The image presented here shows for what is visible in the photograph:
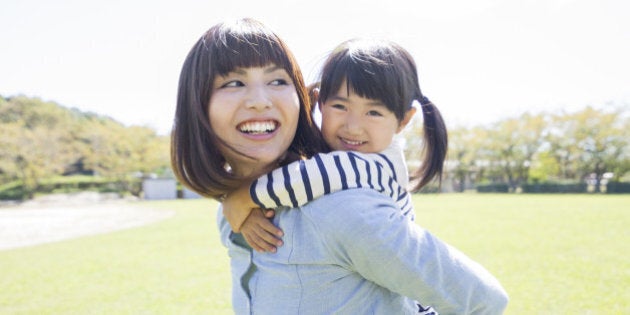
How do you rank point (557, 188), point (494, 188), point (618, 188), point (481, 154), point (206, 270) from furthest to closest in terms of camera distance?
point (481, 154)
point (494, 188)
point (557, 188)
point (618, 188)
point (206, 270)

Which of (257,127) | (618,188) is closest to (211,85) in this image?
(257,127)

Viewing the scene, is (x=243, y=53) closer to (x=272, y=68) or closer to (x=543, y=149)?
(x=272, y=68)

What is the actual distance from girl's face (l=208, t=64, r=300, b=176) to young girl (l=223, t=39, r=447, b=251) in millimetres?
125

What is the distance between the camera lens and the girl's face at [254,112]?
1.32 metres

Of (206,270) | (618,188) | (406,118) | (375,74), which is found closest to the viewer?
(375,74)

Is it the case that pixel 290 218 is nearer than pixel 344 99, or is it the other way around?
pixel 290 218

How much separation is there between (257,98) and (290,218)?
14.2 inches

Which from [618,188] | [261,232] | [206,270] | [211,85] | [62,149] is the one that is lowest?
[618,188]

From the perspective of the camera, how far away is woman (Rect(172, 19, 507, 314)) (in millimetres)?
1047

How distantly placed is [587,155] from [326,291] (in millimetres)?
41968

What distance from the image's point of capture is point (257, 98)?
1304 mm

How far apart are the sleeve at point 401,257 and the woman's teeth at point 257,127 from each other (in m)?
0.38

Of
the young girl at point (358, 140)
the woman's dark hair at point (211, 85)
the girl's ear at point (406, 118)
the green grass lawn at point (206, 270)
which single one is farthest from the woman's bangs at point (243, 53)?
the green grass lawn at point (206, 270)

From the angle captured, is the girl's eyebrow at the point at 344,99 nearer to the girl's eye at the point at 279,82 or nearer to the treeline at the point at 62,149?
the girl's eye at the point at 279,82
